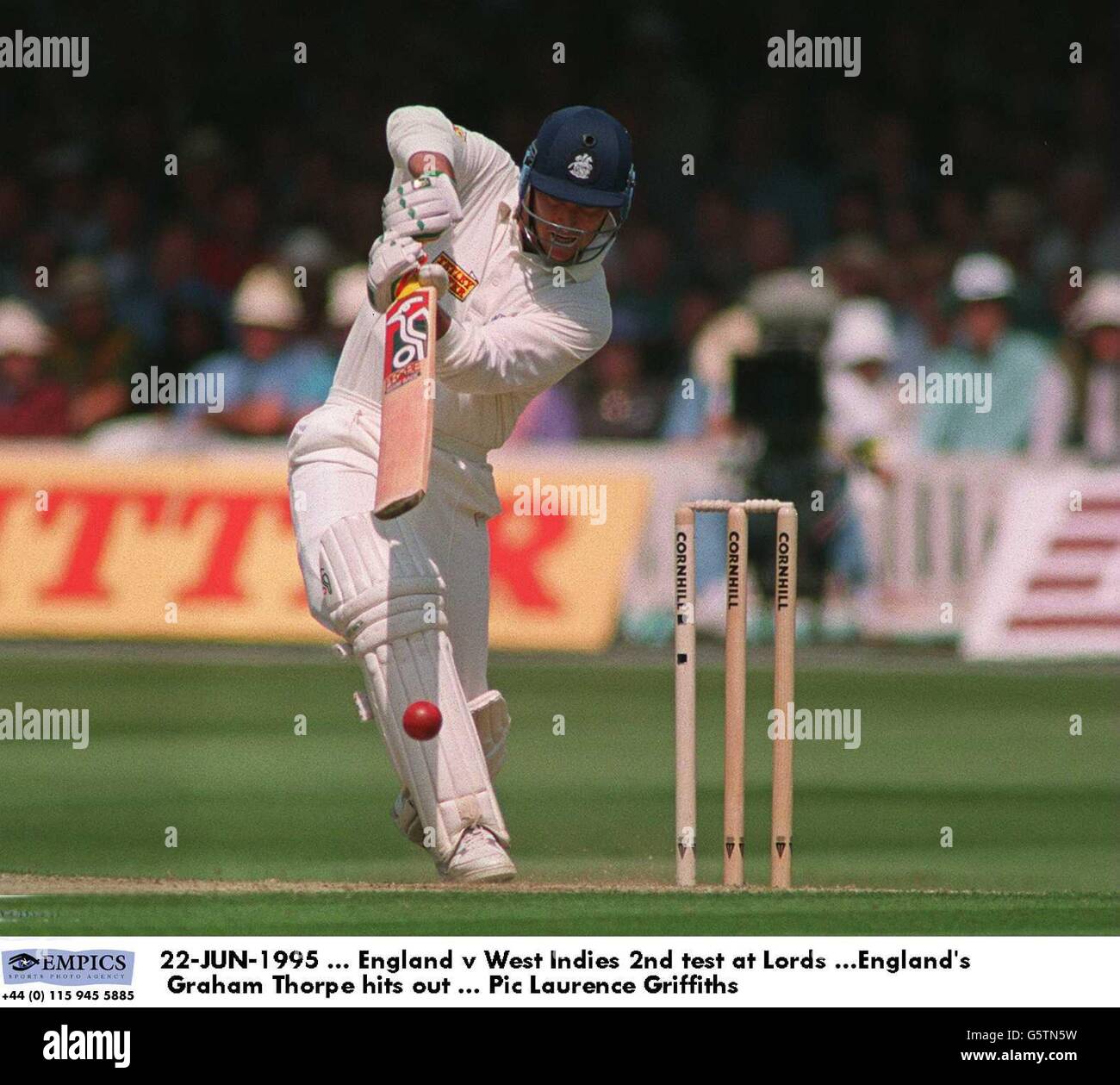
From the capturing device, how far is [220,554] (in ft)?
40.7

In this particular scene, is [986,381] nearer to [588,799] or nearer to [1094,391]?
[1094,391]

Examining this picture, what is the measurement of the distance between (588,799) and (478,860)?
2.34m

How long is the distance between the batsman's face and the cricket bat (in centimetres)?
50

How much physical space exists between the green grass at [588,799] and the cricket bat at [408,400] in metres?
0.95

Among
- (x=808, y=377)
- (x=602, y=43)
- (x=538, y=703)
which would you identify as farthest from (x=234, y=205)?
(x=538, y=703)

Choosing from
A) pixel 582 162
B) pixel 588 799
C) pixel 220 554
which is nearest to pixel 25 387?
pixel 220 554

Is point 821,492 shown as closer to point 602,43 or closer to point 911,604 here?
point 911,604

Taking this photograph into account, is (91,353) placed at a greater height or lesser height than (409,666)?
greater

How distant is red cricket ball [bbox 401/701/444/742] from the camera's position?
6215 mm
